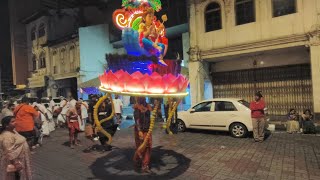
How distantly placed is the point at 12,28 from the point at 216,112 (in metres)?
31.4

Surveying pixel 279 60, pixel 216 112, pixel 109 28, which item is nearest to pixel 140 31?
pixel 216 112

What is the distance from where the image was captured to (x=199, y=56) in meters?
16.6

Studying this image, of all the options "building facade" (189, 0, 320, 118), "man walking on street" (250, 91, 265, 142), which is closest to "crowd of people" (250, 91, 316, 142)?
"man walking on street" (250, 91, 265, 142)

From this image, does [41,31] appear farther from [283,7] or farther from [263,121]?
[263,121]

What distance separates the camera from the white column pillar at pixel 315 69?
12695mm

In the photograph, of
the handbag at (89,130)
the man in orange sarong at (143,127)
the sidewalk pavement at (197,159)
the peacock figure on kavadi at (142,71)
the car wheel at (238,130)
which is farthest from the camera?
the car wheel at (238,130)

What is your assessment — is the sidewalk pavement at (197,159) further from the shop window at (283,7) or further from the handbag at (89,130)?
the shop window at (283,7)

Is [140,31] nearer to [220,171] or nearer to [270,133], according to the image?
[220,171]

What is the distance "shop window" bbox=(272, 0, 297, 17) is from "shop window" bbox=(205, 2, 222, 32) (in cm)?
308

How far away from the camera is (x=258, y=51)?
47.8ft

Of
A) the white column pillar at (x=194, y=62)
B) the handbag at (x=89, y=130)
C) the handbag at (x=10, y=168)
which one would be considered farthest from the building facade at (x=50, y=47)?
the handbag at (x=10, y=168)

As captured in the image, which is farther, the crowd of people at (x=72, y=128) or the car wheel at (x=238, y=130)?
the car wheel at (x=238, y=130)

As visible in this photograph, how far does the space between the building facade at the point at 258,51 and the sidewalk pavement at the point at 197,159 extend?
173 inches

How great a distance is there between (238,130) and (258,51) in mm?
5546
